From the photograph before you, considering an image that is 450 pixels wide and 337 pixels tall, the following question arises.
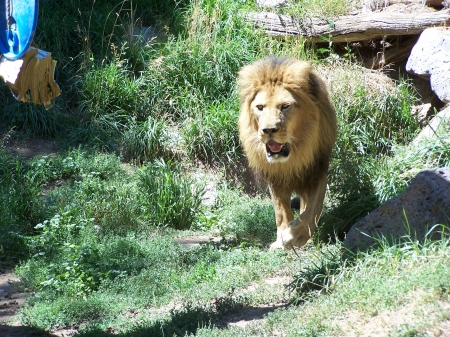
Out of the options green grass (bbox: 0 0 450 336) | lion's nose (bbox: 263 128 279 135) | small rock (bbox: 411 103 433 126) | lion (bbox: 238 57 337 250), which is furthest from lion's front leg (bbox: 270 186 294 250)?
small rock (bbox: 411 103 433 126)

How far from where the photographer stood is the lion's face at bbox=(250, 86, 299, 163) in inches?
252

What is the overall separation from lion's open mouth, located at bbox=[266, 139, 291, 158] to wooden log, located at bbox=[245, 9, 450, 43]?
3.73 metres

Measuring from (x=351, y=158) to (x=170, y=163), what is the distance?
2.49 m

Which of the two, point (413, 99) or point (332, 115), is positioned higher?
point (332, 115)

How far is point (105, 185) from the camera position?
8359mm

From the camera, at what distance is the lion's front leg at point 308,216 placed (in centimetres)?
633

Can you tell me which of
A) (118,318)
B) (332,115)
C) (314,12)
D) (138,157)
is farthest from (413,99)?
(118,318)

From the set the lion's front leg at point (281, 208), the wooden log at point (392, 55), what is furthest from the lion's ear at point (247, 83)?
the wooden log at point (392, 55)

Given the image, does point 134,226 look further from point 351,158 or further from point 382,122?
point 382,122

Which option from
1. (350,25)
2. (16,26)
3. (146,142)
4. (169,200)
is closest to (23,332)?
(16,26)

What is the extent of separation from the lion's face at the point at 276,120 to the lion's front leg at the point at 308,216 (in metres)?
0.44

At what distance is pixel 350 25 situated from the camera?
986cm

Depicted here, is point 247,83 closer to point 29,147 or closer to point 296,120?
point 296,120

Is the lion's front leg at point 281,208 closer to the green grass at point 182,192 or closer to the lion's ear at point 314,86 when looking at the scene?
the green grass at point 182,192
